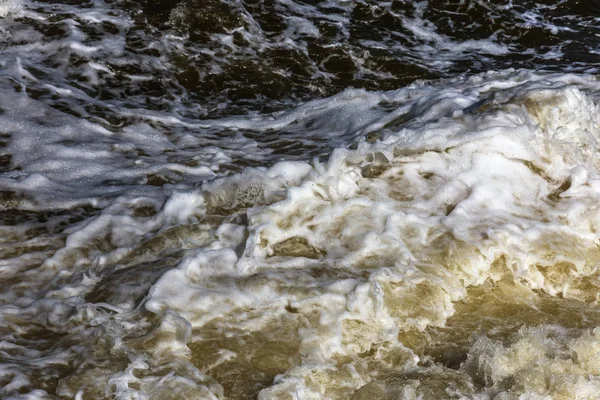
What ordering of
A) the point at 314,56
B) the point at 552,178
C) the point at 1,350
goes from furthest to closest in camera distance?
the point at 314,56 < the point at 552,178 < the point at 1,350

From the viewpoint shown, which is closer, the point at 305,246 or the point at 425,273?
the point at 425,273

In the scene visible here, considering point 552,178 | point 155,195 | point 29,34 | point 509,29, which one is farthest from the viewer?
point 509,29

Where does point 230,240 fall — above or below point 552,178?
below

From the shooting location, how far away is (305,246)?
12.5 feet

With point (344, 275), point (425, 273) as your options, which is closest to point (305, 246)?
point (344, 275)

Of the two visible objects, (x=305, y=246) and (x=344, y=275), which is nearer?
(x=344, y=275)

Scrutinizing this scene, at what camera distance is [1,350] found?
126 inches

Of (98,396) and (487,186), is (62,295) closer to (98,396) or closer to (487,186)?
(98,396)

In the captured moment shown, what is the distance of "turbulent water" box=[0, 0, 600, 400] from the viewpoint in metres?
3.03

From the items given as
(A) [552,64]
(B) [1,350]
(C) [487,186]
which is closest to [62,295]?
(B) [1,350]

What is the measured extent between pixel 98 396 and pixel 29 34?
19.3ft

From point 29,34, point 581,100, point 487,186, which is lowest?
point 29,34

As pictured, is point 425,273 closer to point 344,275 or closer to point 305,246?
point 344,275

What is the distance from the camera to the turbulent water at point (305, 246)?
303 centimetres
